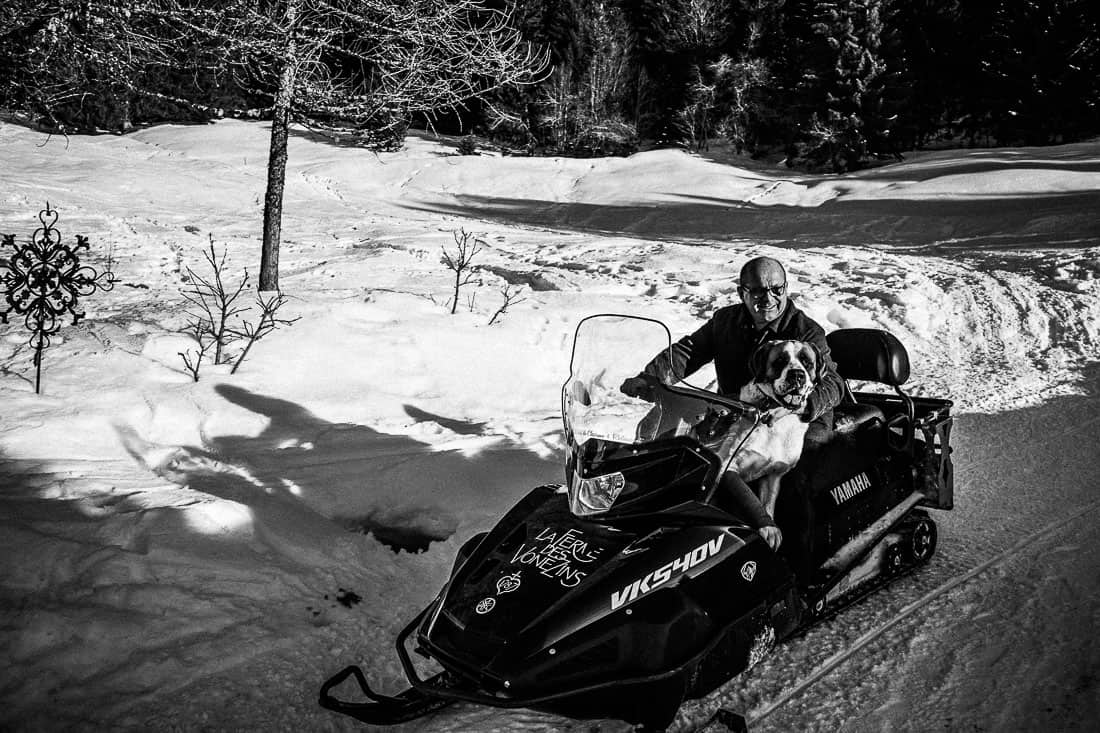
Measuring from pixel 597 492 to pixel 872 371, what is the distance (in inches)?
71.2

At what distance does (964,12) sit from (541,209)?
19.2 meters

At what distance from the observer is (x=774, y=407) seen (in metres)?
3.26

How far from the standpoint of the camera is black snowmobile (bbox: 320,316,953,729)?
2.62 meters

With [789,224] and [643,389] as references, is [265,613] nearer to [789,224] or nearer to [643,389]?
[643,389]

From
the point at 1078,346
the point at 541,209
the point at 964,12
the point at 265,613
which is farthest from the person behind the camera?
the point at 964,12

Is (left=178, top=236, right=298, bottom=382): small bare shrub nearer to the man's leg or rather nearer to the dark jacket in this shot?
the dark jacket

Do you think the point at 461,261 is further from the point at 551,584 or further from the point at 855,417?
the point at 551,584

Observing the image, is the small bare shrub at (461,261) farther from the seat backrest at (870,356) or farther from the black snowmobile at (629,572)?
the black snowmobile at (629,572)

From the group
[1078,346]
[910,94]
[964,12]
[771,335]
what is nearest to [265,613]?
[771,335]

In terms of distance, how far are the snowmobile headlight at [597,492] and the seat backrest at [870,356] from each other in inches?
68.5

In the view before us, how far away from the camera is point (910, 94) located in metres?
26.5

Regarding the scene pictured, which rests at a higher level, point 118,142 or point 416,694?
point 118,142

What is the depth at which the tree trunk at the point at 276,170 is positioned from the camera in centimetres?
900

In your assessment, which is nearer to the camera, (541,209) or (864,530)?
(864,530)
